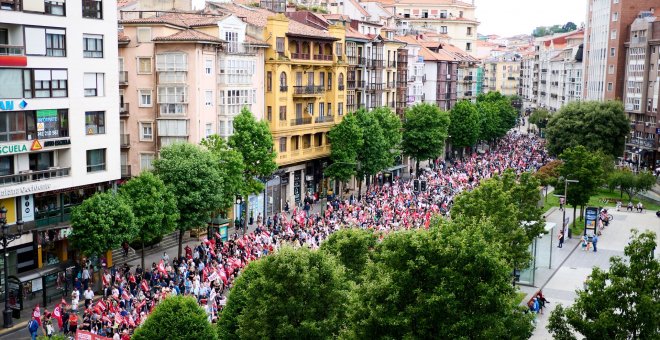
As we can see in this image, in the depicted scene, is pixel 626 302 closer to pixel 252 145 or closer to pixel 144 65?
pixel 252 145

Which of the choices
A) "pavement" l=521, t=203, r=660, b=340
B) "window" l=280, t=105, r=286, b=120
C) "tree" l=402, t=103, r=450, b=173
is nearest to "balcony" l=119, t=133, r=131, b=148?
"window" l=280, t=105, r=286, b=120

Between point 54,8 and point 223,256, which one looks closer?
point 54,8

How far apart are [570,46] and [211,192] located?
453 feet

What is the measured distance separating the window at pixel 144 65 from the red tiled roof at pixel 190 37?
1.99 metres

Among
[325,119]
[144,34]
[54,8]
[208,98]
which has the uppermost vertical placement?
[54,8]

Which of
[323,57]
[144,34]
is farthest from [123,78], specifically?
[323,57]

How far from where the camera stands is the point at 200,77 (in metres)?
62.7

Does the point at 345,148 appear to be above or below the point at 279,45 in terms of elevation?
below

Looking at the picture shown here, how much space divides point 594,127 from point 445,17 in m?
81.2

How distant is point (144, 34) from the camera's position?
201 feet

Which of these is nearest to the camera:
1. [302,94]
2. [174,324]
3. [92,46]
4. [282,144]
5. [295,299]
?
[295,299]

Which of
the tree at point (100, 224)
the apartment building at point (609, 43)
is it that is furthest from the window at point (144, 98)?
the apartment building at point (609, 43)

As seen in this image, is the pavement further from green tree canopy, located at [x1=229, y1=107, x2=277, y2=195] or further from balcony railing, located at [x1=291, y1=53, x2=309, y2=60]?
balcony railing, located at [x1=291, y1=53, x2=309, y2=60]

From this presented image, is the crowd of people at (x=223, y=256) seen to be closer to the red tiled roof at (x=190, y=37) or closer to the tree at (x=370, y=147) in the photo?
the tree at (x=370, y=147)
